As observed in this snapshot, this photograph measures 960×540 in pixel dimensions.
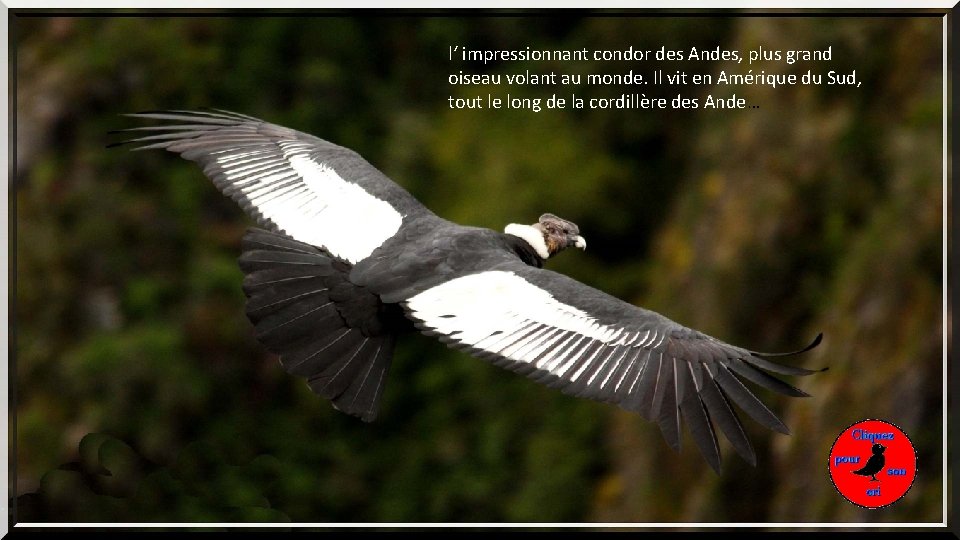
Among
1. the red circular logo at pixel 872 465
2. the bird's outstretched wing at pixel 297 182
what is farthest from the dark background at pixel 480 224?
the bird's outstretched wing at pixel 297 182

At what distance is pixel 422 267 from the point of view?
19.1 ft

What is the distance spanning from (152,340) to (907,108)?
551 cm

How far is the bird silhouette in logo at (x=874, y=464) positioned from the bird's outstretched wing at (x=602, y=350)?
5.19 feet

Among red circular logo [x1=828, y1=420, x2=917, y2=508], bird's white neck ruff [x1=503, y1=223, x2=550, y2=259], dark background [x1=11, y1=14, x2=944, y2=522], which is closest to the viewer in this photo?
red circular logo [x1=828, y1=420, x2=917, y2=508]

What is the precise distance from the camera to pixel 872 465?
6.57m

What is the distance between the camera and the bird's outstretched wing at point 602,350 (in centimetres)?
505

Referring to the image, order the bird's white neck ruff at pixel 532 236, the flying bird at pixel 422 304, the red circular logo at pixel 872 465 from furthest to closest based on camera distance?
the bird's white neck ruff at pixel 532 236 < the red circular logo at pixel 872 465 < the flying bird at pixel 422 304

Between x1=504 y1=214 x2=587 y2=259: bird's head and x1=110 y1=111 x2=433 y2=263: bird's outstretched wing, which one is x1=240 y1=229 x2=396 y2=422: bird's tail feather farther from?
x1=504 y1=214 x2=587 y2=259: bird's head

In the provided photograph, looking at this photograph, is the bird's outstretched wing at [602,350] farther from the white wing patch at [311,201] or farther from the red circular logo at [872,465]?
the red circular logo at [872,465]

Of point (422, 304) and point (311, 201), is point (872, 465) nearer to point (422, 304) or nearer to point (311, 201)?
point (422, 304)

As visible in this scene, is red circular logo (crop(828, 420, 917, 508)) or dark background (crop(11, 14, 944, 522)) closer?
red circular logo (crop(828, 420, 917, 508))

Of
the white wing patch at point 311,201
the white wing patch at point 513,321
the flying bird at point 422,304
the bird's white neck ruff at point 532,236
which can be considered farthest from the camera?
the bird's white neck ruff at point 532,236

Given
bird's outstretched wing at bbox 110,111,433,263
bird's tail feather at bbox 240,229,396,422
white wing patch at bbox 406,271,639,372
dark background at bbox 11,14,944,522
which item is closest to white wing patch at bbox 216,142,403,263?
bird's outstretched wing at bbox 110,111,433,263

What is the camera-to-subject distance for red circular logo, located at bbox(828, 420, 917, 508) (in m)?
6.48
